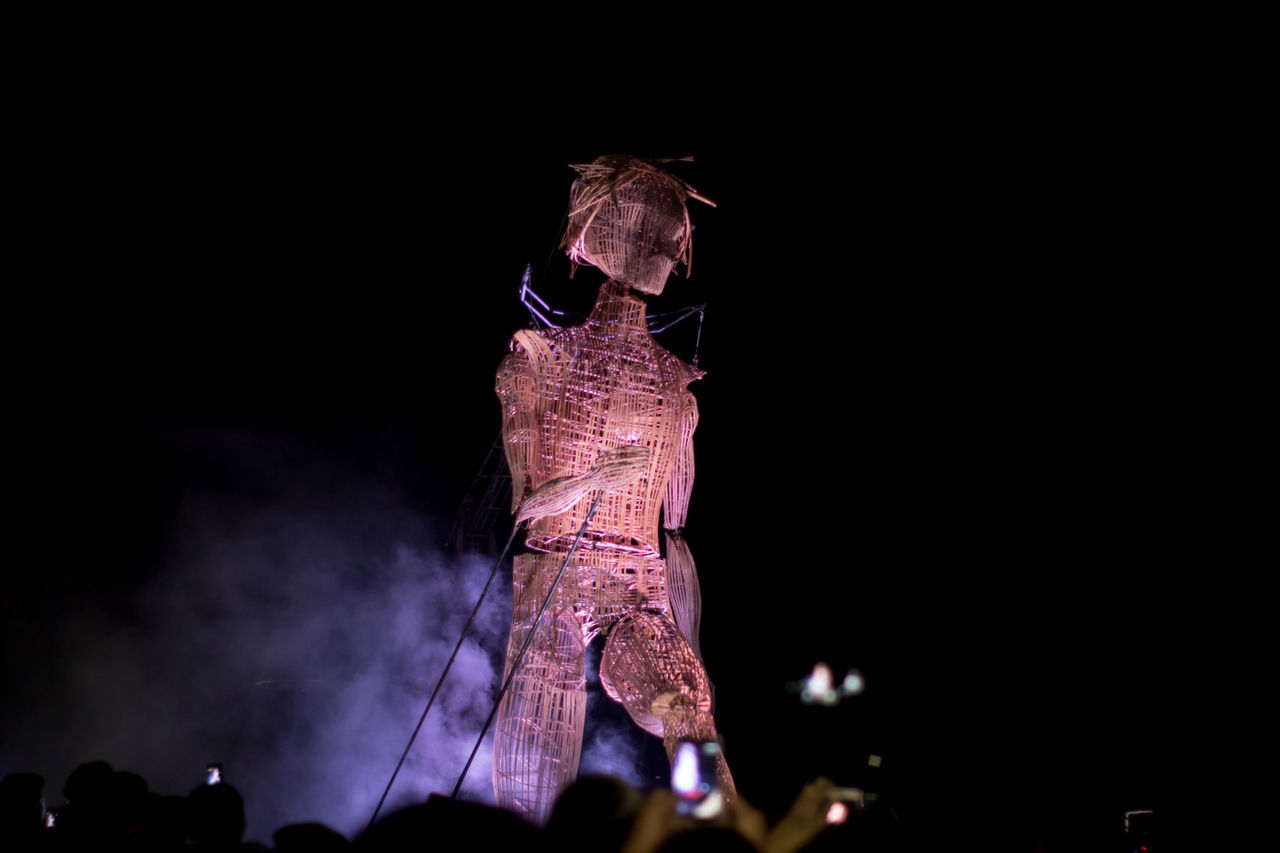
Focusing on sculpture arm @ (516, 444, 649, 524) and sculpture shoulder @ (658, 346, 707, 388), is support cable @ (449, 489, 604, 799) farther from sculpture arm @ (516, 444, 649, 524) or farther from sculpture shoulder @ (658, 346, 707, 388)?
sculpture shoulder @ (658, 346, 707, 388)

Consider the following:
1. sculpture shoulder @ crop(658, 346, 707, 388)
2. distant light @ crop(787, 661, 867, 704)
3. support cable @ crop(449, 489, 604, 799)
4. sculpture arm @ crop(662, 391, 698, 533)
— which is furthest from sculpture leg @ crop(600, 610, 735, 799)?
distant light @ crop(787, 661, 867, 704)

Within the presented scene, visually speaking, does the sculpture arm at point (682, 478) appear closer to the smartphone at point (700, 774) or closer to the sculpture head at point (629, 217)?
the sculpture head at point (629, 217)

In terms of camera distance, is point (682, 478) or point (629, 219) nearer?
point (629, 219)

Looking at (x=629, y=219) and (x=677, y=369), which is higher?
(x=629, y=219)

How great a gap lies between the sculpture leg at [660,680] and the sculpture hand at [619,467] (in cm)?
63

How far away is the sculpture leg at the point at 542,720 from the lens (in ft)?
12.3

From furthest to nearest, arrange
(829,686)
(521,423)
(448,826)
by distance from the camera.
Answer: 1. (829,686)
2. (521,423)
3. (448,826)

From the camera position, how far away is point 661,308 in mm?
5980

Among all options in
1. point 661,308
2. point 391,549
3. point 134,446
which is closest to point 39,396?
point 134,446

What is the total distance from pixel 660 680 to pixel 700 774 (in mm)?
473

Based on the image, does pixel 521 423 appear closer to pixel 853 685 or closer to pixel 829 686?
pixel 829 686

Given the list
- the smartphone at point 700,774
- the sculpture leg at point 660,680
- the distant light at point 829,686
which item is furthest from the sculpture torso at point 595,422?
the distant light at point 829,686

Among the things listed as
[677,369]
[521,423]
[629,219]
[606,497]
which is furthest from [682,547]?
[629,219]

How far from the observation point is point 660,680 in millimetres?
3775
